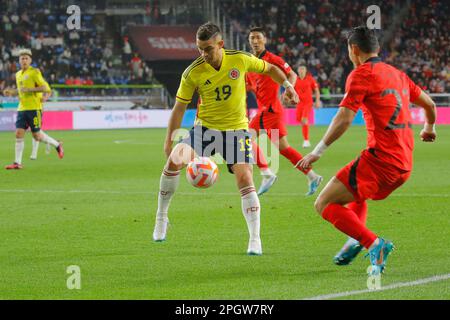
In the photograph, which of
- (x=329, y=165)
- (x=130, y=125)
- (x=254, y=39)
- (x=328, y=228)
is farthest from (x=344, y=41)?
(x=328, y=228)

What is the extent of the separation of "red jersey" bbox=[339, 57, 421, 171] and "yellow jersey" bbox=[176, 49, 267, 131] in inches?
75.6

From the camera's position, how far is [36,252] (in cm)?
929

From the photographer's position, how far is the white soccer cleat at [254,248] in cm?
900

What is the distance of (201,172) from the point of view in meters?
9.51

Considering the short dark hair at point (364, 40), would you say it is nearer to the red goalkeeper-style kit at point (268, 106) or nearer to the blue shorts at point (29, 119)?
the red goalkeeper-style kit at point (268, 106)

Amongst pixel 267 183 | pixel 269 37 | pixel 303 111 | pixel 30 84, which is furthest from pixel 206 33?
pixel 269 37

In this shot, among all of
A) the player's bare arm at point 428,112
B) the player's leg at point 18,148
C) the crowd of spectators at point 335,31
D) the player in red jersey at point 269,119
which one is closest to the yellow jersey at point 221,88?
the player's bare arm at point 428,112

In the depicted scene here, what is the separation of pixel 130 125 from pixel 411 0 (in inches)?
719

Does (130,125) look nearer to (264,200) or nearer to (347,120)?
(264,200)

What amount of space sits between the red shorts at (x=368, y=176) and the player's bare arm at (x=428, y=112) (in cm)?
80

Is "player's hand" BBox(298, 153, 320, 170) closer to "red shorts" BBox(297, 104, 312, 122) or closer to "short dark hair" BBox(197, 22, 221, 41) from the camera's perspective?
"short dark hair" BBox(197, 22, 221, 41)

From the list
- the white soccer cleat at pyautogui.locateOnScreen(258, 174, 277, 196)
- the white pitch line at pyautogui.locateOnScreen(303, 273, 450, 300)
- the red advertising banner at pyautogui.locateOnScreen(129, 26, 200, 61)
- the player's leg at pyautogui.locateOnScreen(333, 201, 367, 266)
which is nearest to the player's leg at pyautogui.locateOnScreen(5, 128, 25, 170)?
the white soccer cleat at pyautogui.locateOnScreen(258, 174, 277, 196)

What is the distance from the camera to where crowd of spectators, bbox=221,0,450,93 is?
45.9 meters

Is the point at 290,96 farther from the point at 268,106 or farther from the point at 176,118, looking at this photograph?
the point at 268,106
